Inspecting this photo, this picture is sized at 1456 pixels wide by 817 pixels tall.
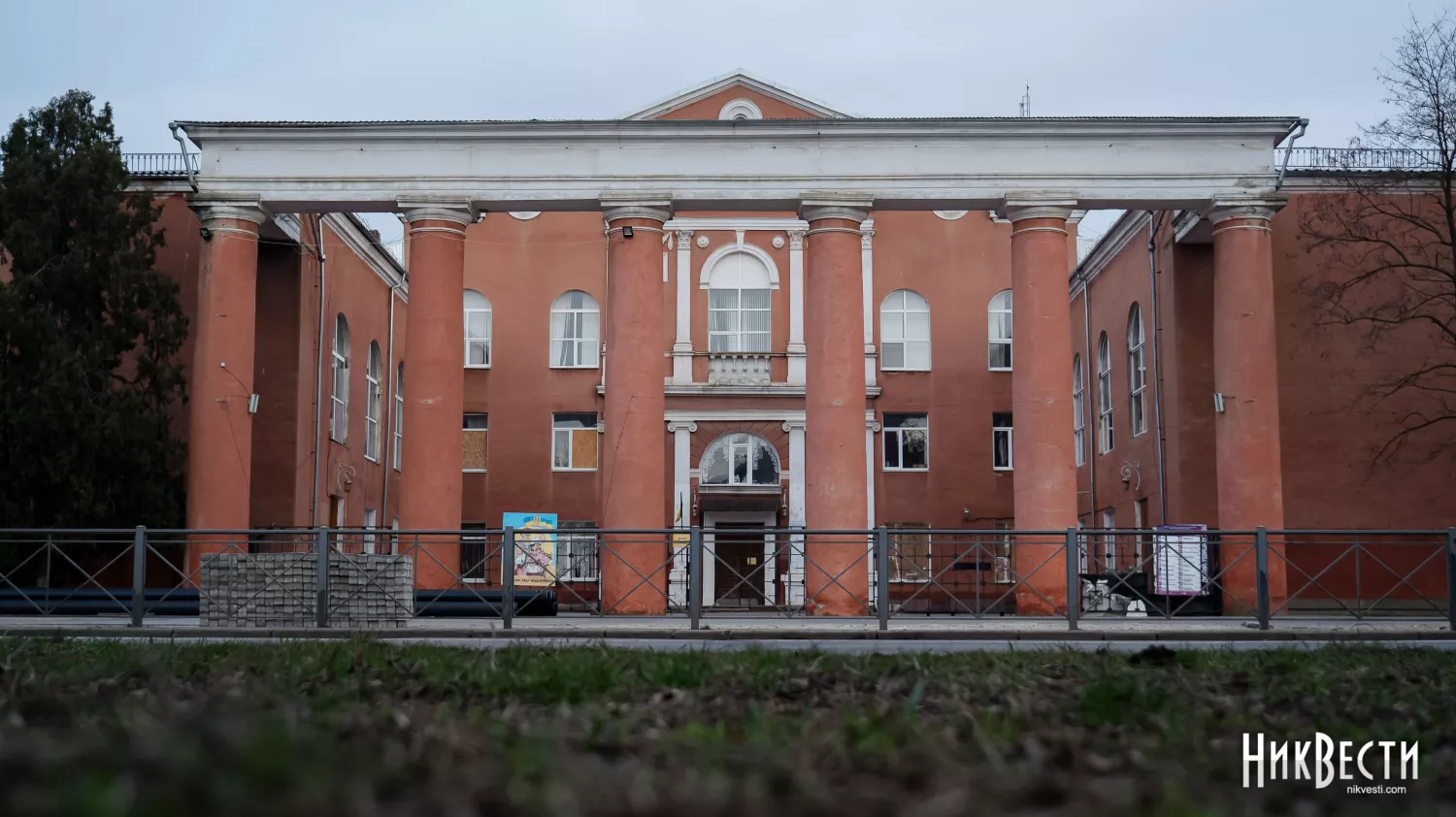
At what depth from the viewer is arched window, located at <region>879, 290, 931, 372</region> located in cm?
3753

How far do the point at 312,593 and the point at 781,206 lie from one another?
11669mm

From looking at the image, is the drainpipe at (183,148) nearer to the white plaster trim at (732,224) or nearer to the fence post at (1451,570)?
the fence post at (1451,570)

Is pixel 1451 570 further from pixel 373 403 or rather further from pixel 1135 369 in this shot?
pixel 373 403

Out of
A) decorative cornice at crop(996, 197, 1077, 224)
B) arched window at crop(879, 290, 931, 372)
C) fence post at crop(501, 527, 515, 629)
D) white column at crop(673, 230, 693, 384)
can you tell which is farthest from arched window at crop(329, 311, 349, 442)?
decorative cornice at crop(996, 197, 1077, 224)

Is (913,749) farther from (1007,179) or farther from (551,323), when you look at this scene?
(551,323)

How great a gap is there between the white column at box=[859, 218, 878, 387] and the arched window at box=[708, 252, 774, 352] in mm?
2563

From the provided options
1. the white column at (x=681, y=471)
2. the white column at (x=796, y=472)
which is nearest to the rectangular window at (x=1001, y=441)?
the white column at (x=796, y=472)

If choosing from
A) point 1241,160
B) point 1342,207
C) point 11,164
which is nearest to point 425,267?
point 11,164

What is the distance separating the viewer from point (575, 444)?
1471 inches

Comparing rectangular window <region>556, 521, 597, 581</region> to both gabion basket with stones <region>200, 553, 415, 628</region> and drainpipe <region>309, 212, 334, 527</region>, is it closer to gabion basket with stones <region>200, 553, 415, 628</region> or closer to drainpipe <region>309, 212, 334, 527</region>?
gabion basket with stones <region>200, 553, 415, 628</region>

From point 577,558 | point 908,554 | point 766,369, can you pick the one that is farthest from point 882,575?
point 766,369

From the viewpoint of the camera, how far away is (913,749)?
4.81 meters

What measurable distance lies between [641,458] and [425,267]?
519cm

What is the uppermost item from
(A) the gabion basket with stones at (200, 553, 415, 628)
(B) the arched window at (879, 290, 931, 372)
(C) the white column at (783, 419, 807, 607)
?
(B) the arched window at (879, 290, 931, 372)
